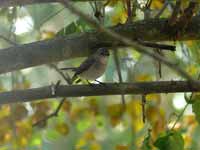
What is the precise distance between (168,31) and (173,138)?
0.46 meters

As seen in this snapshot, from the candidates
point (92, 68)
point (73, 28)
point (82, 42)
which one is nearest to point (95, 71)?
point (92, 68)

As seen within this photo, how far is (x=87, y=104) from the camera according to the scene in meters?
4.51

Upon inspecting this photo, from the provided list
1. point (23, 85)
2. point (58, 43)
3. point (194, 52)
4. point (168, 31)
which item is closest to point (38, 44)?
point (58, 43)

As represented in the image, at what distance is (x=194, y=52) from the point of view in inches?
109

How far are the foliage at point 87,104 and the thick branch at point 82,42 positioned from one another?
0.92ft

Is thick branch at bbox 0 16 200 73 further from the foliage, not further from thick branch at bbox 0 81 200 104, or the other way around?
the foliage

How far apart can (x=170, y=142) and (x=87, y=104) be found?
2.52 metres

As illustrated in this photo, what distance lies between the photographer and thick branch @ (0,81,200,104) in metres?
2.07

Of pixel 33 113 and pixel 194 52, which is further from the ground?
pixel 194 52

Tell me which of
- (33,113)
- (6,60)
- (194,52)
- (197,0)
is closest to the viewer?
(197,0)

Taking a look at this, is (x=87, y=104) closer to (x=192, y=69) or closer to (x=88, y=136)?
(x=88, y=136)

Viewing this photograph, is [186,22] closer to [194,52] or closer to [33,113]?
[194,52]

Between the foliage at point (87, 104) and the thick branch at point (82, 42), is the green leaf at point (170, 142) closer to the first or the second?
the thick branch at point (82, 42)

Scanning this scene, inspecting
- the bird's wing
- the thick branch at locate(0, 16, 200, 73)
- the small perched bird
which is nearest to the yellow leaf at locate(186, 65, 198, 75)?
the small perched bird
